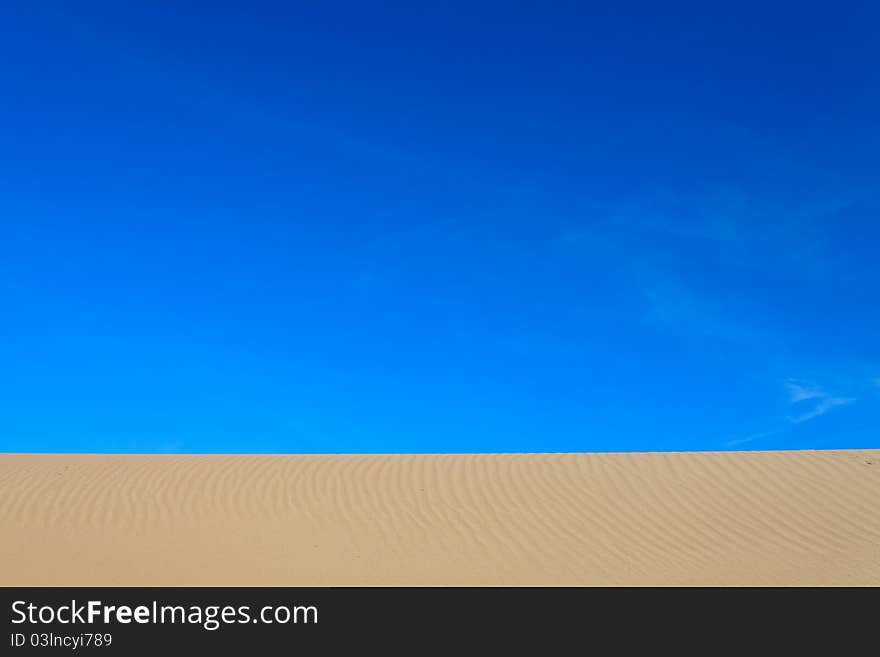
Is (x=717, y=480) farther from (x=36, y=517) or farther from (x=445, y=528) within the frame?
(x=36, y=517)

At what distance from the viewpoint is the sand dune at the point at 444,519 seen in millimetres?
13219

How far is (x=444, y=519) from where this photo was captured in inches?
645

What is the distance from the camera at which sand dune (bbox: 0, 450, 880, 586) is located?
13219 millimetres

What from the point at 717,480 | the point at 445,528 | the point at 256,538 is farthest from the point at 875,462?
the point at 256,538

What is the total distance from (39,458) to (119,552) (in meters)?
8.82
